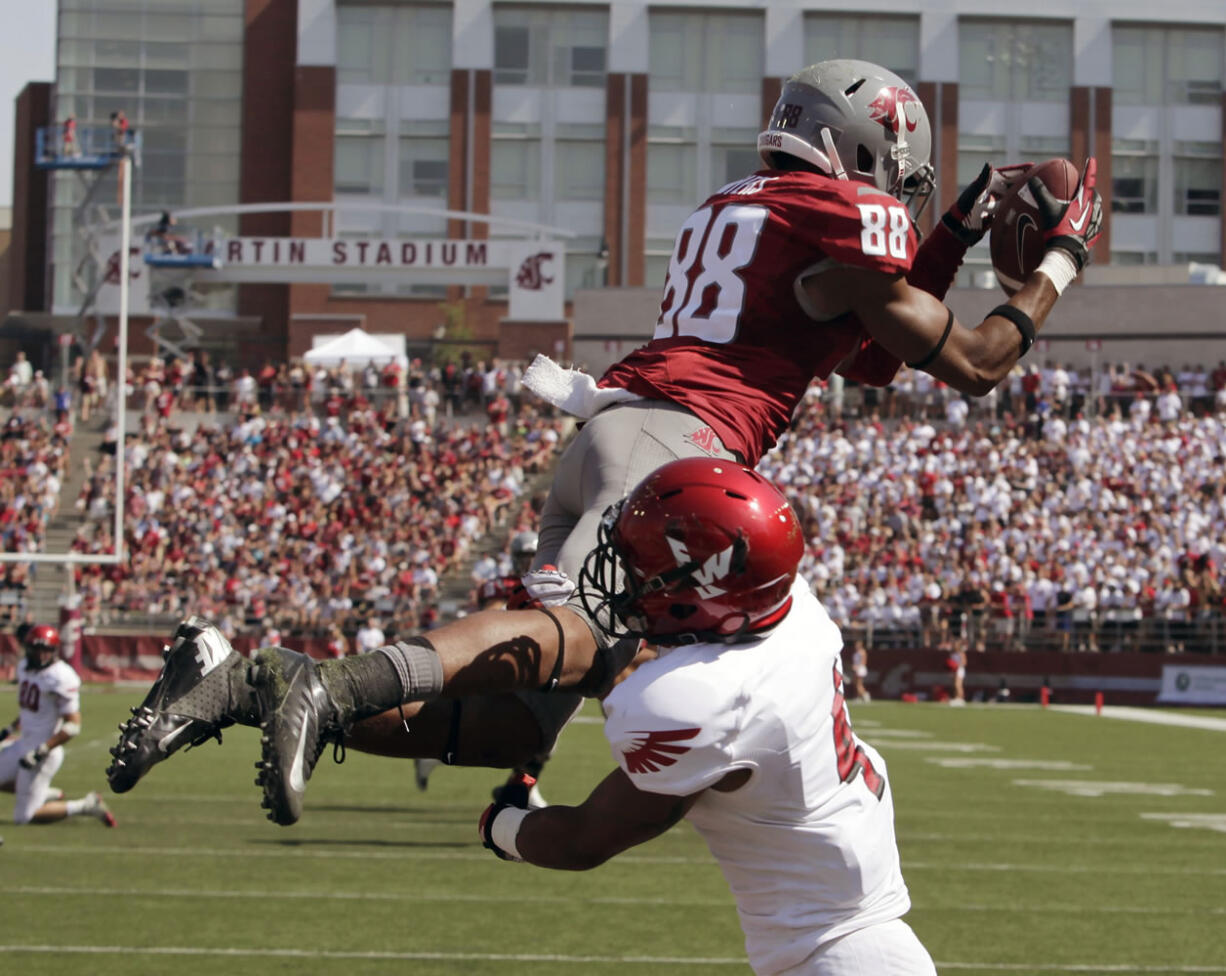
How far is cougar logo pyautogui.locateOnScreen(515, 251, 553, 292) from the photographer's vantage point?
37.4 m

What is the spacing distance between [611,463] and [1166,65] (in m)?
45.6

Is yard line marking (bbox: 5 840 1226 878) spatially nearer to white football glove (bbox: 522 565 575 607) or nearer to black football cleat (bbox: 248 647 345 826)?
white football glove (bbox: 522 565 575 607)

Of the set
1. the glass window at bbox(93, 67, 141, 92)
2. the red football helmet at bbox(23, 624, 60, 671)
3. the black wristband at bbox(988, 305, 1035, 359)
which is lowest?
the red football helmet at bbox(23, 624, 60, 671)

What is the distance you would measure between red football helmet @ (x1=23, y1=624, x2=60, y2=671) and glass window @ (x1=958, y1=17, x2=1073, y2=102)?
124 ft

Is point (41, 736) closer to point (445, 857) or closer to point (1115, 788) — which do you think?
point (445, 857)

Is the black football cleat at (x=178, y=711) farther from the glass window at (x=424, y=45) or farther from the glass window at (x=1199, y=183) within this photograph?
the glass window at (x=1199, y=183)

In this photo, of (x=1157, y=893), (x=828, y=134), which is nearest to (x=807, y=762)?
(x=828, y=134)

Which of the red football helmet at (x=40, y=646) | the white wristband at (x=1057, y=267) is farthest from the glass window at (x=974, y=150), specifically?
the white wristband at (x=1057, y=267)

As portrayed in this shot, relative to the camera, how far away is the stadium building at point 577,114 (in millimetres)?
45500

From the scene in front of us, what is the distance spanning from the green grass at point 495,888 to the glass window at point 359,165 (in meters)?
33.0

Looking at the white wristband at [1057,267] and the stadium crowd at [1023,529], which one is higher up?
the white wristband at [1057,267]

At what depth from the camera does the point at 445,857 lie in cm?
1023

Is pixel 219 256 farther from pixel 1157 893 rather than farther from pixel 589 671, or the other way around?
→ pixel 589 671

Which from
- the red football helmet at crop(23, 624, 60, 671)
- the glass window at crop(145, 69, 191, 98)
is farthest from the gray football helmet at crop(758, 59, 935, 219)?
the glass window at crop(145, 69, 191, 98)
